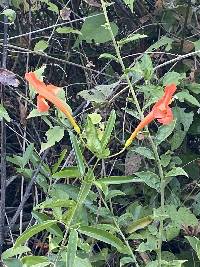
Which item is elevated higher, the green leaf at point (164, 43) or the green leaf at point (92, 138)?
the green leaf at point (164, 43)

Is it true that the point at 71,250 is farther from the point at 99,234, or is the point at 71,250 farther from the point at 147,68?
the point at 147,68

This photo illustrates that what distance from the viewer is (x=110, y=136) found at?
1.79 m

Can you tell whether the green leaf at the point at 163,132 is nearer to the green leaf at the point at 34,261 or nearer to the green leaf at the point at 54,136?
the green leaf at the point at 54,136

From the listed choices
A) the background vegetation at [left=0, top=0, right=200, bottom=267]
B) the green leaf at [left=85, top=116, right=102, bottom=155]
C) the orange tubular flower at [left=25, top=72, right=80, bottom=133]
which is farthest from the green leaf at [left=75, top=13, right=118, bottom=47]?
the green leaf at [left=85, top=116, right=102, bottom=155]

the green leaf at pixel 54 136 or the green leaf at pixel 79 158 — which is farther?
the green leaf at pixel 54 136

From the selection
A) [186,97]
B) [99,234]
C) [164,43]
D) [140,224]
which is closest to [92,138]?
[99,234]

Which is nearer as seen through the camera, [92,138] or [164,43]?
[92,138]

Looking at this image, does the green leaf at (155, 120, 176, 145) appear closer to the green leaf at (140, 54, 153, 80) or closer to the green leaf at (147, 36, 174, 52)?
the green leaf at (140, 54, 153, 80)

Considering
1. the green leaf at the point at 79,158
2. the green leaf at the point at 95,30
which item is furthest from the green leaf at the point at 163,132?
the green leaf at the point at 95,30

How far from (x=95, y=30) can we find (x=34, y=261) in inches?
37.3

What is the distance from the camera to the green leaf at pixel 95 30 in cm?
208

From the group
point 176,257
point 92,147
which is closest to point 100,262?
point 176,257

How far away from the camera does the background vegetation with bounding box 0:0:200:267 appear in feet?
5.41

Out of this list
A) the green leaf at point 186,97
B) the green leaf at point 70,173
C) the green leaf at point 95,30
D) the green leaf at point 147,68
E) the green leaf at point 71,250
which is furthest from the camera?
the green leaf at point 95,30
